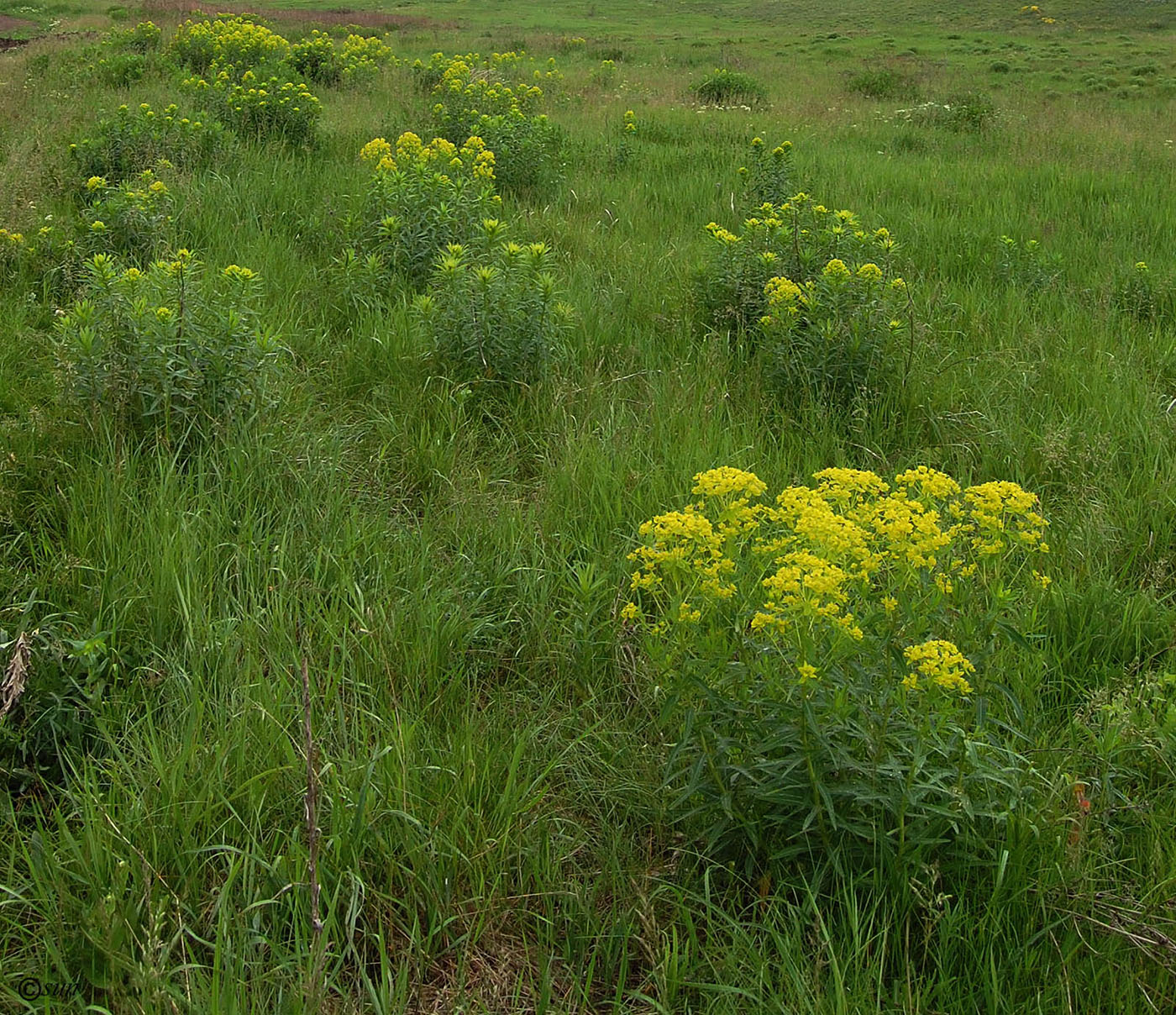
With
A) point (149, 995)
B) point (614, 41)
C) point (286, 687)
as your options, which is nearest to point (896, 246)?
point (286, 687)

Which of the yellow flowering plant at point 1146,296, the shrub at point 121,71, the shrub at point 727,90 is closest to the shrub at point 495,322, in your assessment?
the yellow flowering plant at point 1146,296

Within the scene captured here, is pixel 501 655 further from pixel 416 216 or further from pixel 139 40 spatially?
pixel 139 40

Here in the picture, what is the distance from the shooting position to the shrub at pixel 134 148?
6574 mm

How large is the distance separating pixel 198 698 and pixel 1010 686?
7.07 ft

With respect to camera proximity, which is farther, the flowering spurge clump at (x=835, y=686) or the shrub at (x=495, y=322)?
the shrub at (x=495, y=322)

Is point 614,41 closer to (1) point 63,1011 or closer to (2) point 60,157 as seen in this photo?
(2) point 60,157

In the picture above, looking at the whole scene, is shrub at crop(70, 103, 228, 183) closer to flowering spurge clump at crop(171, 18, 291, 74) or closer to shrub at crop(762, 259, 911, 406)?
flowering spurge clump at crop(171, 18, 291, 74)

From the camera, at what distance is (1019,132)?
11039mm

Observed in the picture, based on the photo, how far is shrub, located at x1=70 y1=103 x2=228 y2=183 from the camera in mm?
6574

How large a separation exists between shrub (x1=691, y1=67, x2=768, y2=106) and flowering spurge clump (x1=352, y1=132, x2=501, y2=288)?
940 centimetres

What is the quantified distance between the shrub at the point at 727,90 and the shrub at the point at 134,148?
898 cm

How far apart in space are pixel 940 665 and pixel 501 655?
1.31m

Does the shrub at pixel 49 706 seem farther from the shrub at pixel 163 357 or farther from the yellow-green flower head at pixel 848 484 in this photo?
the yellow-green flower head at pixel 848 484

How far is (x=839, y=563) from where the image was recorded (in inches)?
82.9
